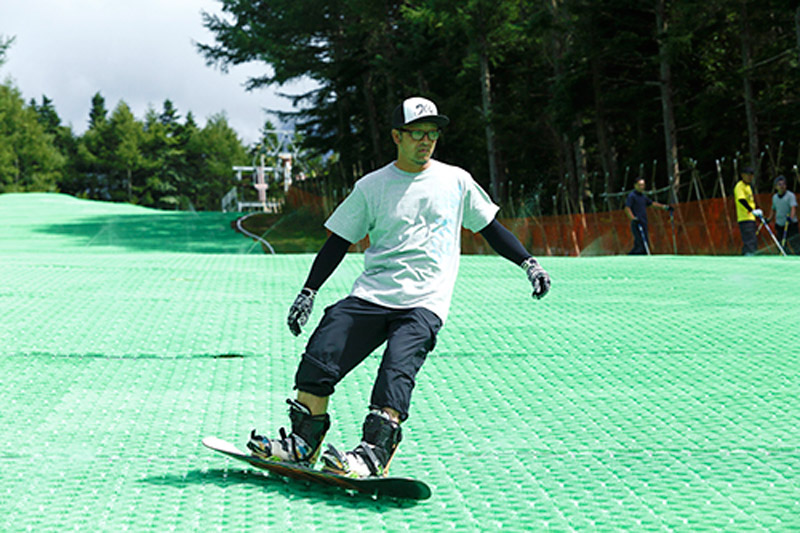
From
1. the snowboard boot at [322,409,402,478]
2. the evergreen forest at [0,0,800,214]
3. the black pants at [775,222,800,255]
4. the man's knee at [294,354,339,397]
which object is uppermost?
the evergreen forest at [0,0,800,214]

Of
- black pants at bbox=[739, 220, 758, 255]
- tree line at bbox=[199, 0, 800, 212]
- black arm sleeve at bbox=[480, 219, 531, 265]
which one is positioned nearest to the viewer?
black arm sleeve at bbox=[480, 219, 531, 265]

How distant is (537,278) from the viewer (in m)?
3.75

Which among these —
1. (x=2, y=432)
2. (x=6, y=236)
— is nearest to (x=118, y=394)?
(x=2, y=432)

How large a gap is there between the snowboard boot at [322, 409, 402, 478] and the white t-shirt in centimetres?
47

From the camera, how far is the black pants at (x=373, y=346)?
3361 mm

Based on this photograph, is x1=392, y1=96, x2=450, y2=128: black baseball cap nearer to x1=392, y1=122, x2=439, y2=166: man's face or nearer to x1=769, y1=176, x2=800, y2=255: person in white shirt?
x1=392, y1=122, x2=439, y2=166: man's face

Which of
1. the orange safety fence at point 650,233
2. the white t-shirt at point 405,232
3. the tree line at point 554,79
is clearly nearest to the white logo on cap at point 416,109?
the white t-shirt at point 405,232

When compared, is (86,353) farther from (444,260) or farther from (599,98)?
(599,98)

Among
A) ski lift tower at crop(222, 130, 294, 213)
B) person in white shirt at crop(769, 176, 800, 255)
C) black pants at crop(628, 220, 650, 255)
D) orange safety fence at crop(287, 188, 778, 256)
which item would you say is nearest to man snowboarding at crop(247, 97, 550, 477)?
black pants at crop(628, 220, 650, 255)

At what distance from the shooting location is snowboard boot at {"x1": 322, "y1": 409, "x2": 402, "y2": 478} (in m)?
3.23

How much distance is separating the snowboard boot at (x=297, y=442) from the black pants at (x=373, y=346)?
0.10m

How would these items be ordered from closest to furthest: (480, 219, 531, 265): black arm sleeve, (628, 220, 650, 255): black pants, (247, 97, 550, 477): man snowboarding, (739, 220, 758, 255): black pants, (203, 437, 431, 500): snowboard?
1. (203, 437, 431, 500): snowboard
2. (247, 97, 550, 477): man snowboarding
3. (480, 219, 531, 265): black arm sleeve
4. (739, 220, 758, 255): black pants
5. (628, 220, 650, 255): black pants

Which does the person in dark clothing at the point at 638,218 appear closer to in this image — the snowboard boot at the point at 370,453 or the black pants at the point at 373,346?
the black pants at the point at 373,346

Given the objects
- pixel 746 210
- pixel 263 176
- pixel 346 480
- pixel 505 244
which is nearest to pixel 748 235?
pixel 746 210
